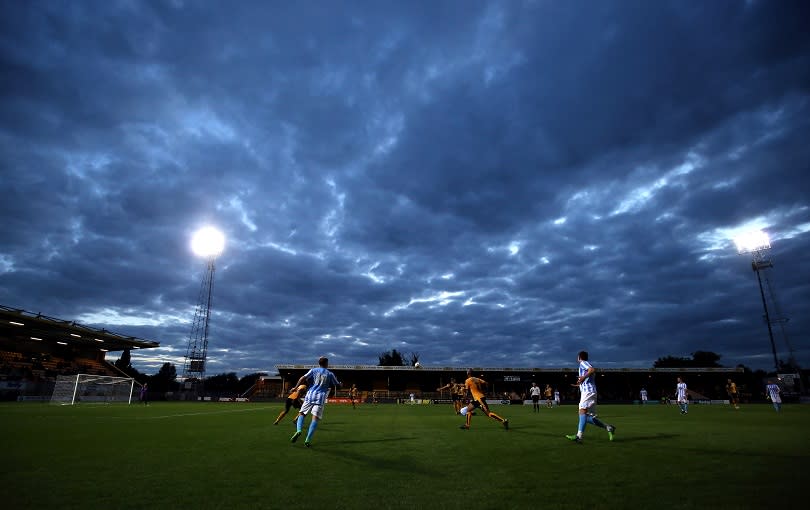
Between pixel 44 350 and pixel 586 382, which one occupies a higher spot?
pixel 44 350

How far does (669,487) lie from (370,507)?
4050 millimetres

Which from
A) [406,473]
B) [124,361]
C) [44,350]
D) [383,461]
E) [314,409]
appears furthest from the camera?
[124,361]

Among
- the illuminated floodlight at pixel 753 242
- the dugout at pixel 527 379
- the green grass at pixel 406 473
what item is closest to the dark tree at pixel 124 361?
the dugout at pixel 527 379

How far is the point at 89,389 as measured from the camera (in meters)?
39.6

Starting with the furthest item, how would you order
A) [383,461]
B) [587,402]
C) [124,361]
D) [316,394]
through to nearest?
[124,361]
[587,402]
[316,394]
[383,461]

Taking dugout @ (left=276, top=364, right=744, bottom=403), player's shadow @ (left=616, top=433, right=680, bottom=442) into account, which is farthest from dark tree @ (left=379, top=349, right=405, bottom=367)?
player's shadow @ (left=616, top=433, right=680, bottom=442)

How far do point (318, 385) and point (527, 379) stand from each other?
62269 millimetres

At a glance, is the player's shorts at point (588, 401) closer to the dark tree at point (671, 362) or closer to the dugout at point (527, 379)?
the dugout at point (527, 379)

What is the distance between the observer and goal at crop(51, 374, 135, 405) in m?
36.8

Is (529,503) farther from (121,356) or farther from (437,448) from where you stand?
(121,356)

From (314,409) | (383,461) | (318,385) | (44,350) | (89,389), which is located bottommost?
(89,389)

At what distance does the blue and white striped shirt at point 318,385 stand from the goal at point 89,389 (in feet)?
128

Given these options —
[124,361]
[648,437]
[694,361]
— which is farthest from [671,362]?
[124,361]

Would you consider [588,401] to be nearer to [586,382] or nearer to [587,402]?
[587,402]
